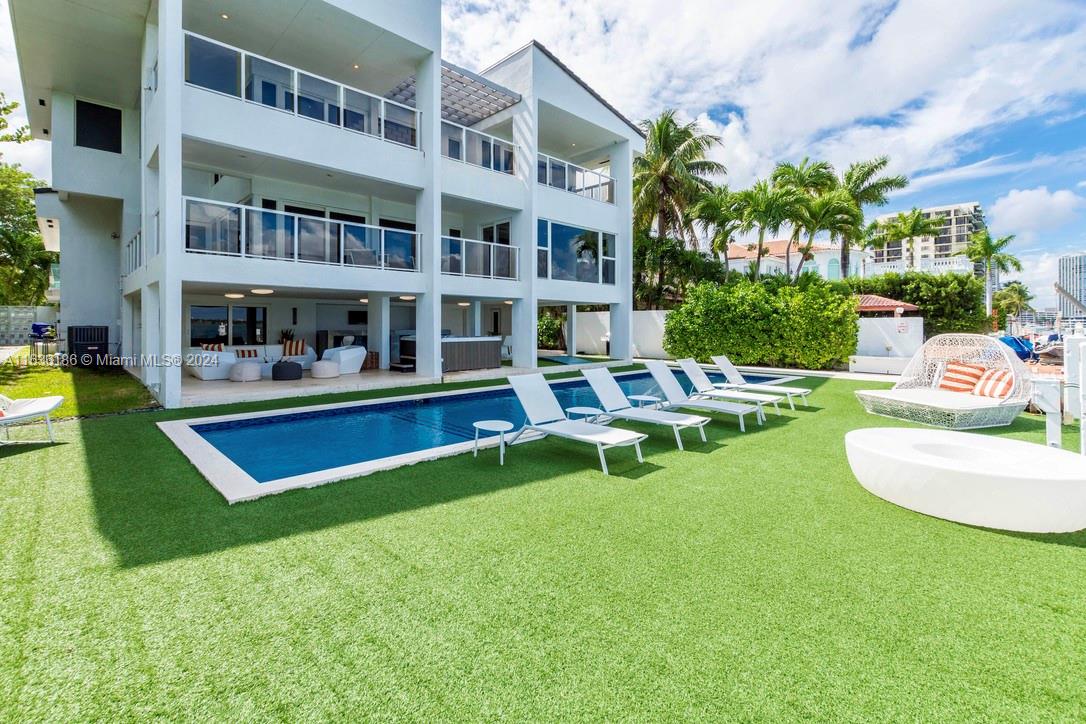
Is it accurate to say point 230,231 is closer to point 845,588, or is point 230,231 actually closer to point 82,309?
point 82,309

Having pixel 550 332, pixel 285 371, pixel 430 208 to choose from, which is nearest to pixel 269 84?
pixel 430 208

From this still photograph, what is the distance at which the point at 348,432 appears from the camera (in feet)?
28.6

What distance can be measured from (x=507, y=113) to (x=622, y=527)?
1631 cm

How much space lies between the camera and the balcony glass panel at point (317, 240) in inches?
474

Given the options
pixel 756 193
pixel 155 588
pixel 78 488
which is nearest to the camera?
pixel 155 588

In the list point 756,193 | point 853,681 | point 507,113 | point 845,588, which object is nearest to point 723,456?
point 845,588

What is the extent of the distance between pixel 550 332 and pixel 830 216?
13645 mm

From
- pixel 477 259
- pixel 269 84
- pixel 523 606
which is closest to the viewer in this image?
pixel 523 606

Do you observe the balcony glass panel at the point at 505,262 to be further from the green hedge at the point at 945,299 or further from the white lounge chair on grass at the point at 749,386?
the green hedge at the point at 945,299

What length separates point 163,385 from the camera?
990 centimetres

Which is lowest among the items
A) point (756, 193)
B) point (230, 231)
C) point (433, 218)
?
point (230, 231)

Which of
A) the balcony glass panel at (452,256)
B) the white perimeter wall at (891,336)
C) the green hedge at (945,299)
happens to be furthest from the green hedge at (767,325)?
the green hedge at (945,299)

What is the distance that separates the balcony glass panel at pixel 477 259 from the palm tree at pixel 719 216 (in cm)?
1199

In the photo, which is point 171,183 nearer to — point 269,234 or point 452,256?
point 269,234
